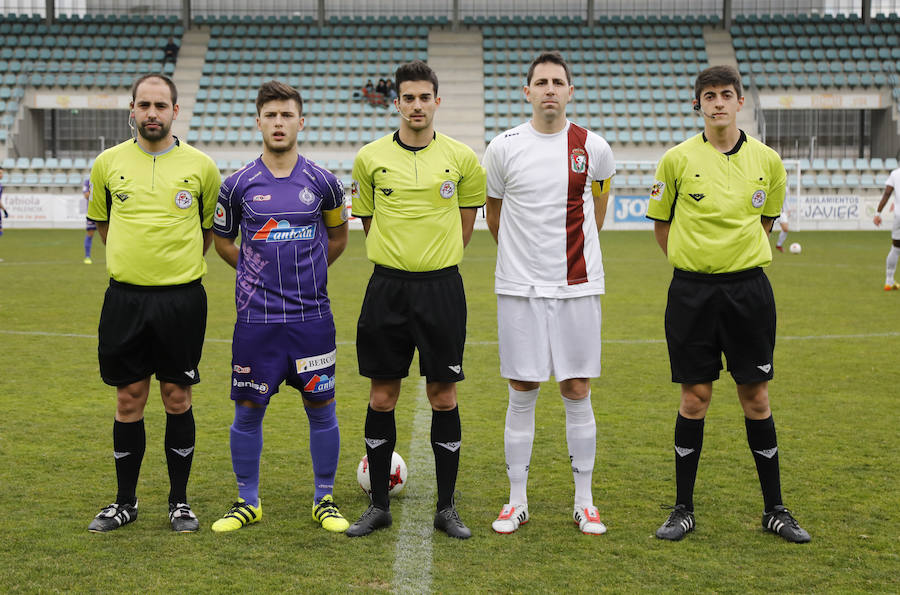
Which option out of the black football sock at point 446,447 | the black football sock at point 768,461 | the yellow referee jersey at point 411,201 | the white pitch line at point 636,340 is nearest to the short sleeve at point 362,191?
the yellow referee jersey at point 411,201

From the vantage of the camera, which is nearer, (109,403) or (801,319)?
(109,403)

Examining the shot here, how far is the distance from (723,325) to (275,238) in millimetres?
2045

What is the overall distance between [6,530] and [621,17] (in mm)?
37647

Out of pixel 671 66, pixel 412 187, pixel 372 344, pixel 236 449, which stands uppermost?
pixel 671 66

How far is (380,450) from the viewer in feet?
14.0

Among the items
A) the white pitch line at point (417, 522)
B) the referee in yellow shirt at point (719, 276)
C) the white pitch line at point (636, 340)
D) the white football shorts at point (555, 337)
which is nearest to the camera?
the white pitch line at point (417, 522)

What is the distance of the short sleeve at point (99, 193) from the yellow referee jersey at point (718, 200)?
251cm

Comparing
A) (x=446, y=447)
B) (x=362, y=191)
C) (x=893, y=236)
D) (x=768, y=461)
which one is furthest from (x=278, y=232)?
(x=893, y=236)

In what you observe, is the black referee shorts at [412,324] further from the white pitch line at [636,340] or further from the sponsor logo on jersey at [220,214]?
the white pitch line at [636,340]

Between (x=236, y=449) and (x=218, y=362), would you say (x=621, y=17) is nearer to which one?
(x=218, y=362)

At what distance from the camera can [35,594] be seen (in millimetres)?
3379

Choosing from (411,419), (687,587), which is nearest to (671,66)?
(411,419)

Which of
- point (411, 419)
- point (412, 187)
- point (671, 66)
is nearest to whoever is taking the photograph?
point (412, 187)

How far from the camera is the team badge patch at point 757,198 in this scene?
4.07m
